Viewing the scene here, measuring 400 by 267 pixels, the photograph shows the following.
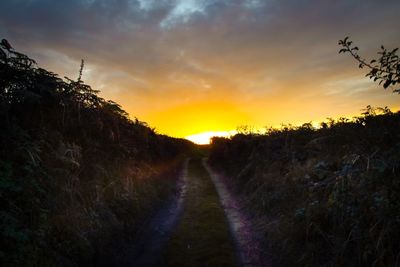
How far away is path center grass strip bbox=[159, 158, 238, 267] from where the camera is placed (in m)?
8.18

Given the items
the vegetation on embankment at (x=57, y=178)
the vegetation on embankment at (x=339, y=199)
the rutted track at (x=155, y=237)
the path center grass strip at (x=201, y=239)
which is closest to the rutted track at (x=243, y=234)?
the path center grass strip at (x=201, y=239)

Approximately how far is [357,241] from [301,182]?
4518mm

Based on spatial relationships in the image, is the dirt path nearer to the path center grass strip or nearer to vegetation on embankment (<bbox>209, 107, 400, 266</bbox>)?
the path center grass strip

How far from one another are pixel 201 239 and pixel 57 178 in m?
4.52

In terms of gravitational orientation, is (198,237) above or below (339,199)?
below

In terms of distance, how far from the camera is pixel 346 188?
7512 millimetres

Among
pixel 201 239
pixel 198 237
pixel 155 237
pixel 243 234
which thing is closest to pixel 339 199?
pixel 243 234

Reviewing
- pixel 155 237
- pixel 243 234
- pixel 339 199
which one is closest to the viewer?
pixel 339 199

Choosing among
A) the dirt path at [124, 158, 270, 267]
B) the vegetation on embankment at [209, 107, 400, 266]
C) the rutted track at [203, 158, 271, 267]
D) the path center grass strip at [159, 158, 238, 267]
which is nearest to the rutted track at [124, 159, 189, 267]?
the dirt path at [124, 158, 270, 267]

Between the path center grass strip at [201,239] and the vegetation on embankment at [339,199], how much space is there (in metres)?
1.27

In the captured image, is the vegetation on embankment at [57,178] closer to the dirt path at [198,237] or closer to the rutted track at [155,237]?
the rutted track at [155,237]

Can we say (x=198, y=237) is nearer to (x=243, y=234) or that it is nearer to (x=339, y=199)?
(x=243, y=234)

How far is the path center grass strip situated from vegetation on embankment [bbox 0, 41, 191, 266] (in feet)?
4.64

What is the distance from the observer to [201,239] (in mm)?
9750
